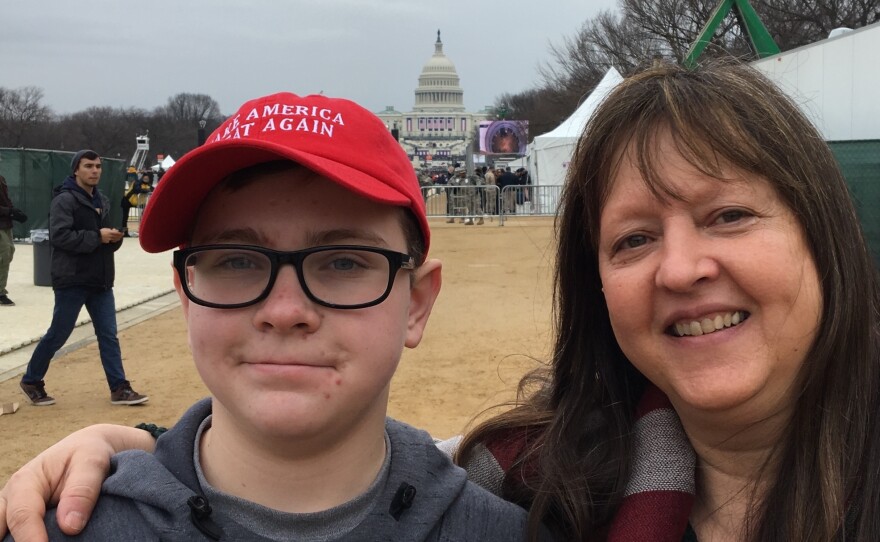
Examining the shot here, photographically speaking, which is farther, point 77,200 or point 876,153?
point 876,153

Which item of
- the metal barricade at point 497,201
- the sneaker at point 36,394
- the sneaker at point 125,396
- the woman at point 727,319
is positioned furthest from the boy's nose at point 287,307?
the metal barricade at point 497,201

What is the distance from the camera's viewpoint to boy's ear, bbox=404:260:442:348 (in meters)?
1.66

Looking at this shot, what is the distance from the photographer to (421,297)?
5.54 ft

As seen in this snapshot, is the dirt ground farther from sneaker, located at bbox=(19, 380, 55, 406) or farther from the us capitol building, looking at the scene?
the us capitol building

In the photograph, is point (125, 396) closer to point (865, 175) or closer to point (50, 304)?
point (50, 304)

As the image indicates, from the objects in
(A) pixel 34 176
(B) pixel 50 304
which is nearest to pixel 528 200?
(A) pixel 34 176

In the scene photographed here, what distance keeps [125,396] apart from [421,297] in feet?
18.3

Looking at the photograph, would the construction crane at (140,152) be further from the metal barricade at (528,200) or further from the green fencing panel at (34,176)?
the metal barricade at (528,200)

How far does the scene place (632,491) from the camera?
69.1 inches

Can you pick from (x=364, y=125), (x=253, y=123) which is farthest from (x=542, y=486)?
(x=253, y=123)

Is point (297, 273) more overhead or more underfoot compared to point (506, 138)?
more underfoot

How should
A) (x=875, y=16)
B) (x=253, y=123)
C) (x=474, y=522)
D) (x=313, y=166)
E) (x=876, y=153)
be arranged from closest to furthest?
(x=313, y=166) → (x=253, y=123) → (x=474, y=522) → (x=876, y=153) → (x=875, y=16)

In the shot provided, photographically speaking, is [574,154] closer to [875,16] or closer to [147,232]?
[147,232]

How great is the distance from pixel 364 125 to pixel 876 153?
9.60 metres
